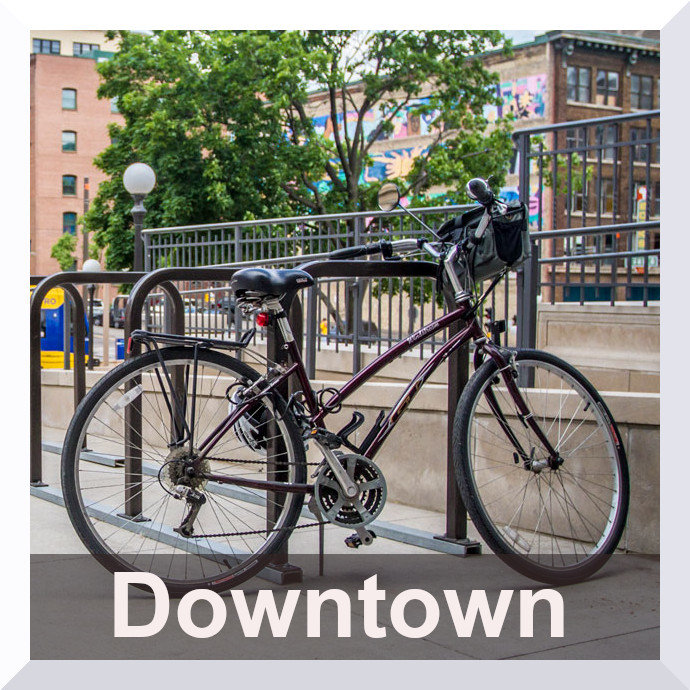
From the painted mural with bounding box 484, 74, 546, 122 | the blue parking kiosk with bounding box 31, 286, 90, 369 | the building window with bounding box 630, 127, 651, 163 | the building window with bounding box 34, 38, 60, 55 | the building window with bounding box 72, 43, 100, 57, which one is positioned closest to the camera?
the building window with bounding box 630, 127, 651, 163

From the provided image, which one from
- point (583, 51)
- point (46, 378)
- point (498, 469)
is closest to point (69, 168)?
point (583, 51)

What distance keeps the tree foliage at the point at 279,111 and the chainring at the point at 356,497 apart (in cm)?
2632

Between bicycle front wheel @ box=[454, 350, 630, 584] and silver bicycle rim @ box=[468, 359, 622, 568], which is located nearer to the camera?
bicycle front wheel @ box=[454, 350, 630, 584]

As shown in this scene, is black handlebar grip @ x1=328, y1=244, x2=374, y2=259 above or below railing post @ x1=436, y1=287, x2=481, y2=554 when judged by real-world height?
above

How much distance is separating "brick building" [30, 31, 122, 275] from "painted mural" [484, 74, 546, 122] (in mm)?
23843

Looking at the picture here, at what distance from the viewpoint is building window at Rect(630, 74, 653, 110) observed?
49.5 metres

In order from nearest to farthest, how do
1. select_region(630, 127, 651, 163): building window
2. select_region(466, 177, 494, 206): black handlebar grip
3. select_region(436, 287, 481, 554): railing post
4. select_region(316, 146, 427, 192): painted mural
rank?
select_region(466, 177, 494, 206): black handlebar grip
select_region(436, 287, 481, 554): railing post
select_region(630, 127, 651, 163): building window
select_region(316, 146, 427, 192): painted mural

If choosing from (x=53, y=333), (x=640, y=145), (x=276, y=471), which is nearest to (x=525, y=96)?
(x=53, y=333)

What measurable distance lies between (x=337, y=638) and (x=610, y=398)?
185 centimetres

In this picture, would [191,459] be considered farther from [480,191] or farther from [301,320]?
[480,191]

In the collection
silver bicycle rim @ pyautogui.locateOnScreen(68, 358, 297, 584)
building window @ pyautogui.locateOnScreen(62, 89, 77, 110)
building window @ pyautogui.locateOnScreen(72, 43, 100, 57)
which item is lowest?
silver bicycle rim @ pyautogui.locateOnScreen(68, 358, 297, 584)

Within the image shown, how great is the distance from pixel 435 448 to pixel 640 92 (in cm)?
4789

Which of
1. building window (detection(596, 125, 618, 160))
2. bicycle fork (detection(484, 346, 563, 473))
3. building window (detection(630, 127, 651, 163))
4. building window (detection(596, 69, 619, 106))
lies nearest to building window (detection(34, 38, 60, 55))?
building window (detection(596, 69, 619, 106))

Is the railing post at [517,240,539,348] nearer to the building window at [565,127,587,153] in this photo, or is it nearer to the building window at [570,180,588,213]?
the building window at [565,127,587,153]
